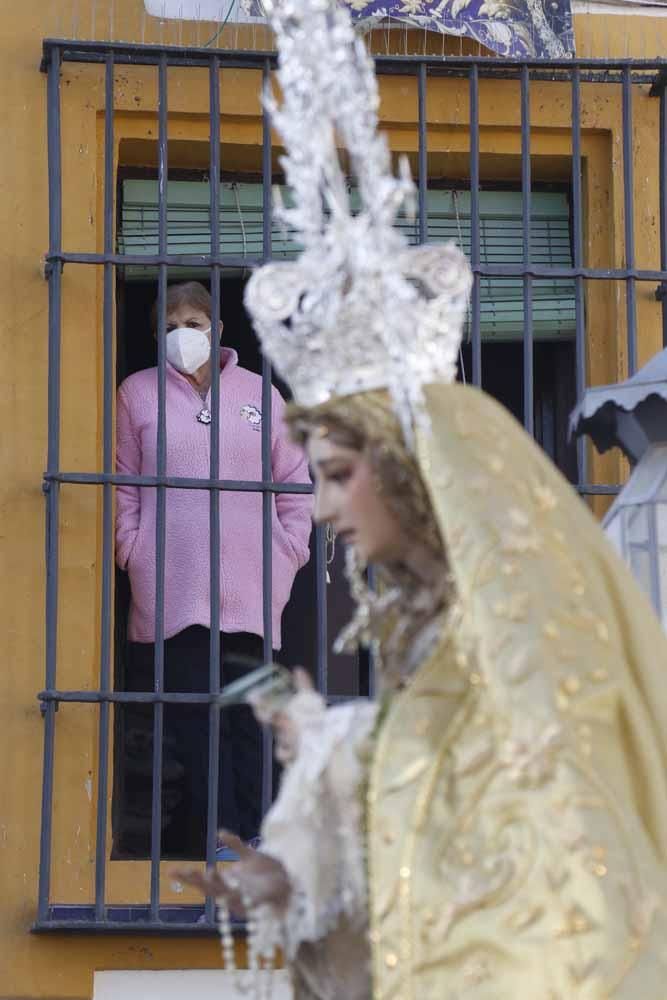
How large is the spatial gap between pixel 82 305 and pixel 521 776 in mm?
3826

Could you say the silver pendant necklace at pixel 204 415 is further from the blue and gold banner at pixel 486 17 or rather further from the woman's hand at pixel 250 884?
the woman's hand at pixel 250 884

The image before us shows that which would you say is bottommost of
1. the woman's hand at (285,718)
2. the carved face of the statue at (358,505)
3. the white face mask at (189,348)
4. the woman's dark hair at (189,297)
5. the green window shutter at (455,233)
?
the woman's hand at (285,718)

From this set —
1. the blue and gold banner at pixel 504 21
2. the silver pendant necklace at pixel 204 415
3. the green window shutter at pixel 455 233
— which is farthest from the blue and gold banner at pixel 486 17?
the silver pendant necklace at pixel 204 415

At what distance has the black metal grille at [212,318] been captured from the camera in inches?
284

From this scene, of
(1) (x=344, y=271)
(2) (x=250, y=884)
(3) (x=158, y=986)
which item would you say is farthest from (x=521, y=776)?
(3) (x=158, y=986)

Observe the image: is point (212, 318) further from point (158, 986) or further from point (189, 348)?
point (158, 986)

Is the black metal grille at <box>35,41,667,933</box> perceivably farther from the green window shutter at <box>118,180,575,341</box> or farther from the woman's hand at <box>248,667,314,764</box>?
the woman's hand at <box>248,667,314,764</box>

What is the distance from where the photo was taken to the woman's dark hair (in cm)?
774

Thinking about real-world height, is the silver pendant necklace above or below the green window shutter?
below

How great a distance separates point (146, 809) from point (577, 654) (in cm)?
417

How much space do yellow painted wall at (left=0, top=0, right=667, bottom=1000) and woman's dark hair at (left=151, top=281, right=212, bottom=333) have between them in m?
0.25

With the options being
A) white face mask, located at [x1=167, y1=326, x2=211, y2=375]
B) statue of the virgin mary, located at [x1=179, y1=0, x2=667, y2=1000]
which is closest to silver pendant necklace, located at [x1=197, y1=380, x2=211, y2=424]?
white face mask, located at [x1=167, y1=326, x2=211, y2=375]

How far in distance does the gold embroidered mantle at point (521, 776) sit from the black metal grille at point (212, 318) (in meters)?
3.14

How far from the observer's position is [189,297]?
7.74 meters
